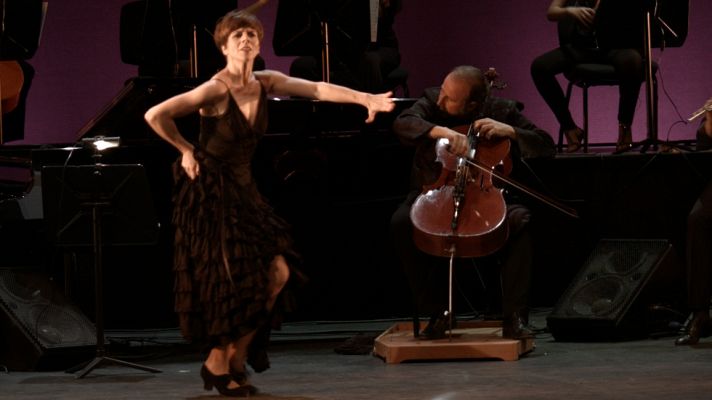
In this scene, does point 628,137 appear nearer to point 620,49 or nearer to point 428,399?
point 620,49

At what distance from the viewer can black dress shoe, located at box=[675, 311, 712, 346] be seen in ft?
17.5

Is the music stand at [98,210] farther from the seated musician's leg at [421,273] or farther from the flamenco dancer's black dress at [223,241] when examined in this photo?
the seated musician's leg at [421,273]

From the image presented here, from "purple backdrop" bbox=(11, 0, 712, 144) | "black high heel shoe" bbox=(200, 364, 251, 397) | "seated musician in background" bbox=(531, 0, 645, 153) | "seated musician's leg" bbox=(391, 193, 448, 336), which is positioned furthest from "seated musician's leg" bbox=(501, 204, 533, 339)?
"purple backdrop" bbox=(11, 0, 712, 144)

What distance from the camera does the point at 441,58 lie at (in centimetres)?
838

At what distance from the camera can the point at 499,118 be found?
5.53 meters

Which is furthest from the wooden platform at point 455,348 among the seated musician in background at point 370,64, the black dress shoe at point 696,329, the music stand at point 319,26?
the seated musician in background at point 370,64

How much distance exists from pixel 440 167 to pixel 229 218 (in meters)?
1.44

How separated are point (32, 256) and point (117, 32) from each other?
2.75 m

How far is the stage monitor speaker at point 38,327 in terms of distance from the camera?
532 cm

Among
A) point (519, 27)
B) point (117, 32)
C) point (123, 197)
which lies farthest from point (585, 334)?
point (117, 32)

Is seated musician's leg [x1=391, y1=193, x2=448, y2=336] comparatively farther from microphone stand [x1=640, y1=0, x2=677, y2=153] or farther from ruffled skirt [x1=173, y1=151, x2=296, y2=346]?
microphone stand [x1=640, y1=0, x2=677, y2=153]

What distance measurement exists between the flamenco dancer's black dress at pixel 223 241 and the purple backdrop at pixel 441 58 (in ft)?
12.7

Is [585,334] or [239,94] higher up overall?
[239,94]

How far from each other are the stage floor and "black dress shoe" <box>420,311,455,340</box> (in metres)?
0.18
